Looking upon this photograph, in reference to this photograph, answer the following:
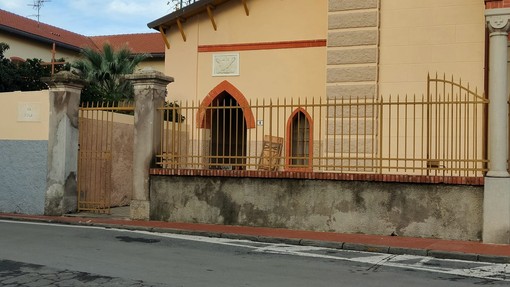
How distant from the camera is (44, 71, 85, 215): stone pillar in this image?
46.4ft

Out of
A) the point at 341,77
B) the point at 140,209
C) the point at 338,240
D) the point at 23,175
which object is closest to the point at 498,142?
the point at 338,240

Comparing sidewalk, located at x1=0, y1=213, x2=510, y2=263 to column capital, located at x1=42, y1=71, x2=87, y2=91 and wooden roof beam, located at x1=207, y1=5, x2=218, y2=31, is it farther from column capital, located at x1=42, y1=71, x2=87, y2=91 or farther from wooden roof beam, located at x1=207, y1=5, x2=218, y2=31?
wooden roof beam, located at x1=207, y1=5, x2=218, y2=31

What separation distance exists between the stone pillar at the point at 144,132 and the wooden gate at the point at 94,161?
127 cm

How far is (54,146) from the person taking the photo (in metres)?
14.3

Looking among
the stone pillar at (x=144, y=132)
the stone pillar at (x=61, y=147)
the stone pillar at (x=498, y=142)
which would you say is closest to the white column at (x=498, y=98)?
the stone pillar at (x=498, y=142)

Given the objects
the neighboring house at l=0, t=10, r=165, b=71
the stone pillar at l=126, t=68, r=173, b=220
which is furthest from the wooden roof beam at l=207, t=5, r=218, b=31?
the neighboring house at l=0, t=10, r=165, b=71

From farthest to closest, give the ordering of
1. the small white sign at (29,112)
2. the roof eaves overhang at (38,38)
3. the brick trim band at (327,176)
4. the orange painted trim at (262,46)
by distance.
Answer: the roof eaves overhang at (38,38), the orange painted trim at (262,46), the small white sign at (29,112), the brick trim band at (327,176)

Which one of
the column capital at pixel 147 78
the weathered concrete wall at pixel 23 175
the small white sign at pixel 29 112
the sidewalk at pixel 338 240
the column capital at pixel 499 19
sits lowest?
the sidewalk at pixel 338 240

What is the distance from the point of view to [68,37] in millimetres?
35062

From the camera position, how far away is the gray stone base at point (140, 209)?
1329 cm

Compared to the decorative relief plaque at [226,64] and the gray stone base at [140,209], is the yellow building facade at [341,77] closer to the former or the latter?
the decorative relief plaque at [226,64]

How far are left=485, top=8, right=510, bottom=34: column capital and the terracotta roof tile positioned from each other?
74.9 ft

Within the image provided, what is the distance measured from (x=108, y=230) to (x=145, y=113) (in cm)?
283

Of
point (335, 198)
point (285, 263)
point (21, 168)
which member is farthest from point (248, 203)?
point (21, 168)
